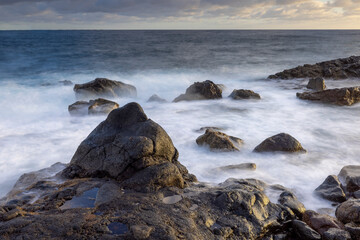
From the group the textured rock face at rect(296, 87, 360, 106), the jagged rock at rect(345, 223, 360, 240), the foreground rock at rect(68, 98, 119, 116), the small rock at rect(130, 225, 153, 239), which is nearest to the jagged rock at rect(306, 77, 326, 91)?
the textured rock face at rect(296, 87, 360, 106)

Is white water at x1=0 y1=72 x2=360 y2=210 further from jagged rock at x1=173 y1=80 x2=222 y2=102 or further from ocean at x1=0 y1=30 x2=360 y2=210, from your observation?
jagged rock at x1=173 y1=80 x2=222 y2=102

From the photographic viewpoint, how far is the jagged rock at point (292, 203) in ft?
14.0

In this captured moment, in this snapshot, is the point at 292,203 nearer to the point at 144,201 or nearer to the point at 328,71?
the point at 144,201

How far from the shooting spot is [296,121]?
32.8 ft

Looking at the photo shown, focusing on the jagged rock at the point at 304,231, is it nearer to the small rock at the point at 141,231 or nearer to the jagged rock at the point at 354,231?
the jagged rock at the point at 354,231

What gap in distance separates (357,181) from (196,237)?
3362mm

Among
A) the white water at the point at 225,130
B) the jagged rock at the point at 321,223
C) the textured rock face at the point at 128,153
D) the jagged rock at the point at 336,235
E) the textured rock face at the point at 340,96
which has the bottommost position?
the white water at the point at 225,130

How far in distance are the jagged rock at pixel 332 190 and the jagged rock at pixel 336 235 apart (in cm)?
123

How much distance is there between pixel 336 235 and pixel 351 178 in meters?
1.95

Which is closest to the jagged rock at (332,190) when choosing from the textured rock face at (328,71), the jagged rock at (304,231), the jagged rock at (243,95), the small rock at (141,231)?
the jagged rock at (304,231)

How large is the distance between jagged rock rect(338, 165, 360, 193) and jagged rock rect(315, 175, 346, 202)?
0.59 feet

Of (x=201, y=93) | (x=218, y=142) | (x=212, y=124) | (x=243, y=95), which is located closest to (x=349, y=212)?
(x=218, y=142)

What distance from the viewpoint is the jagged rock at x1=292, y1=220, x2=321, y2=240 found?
3.73 meters

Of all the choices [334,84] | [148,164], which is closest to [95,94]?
[148,164]
